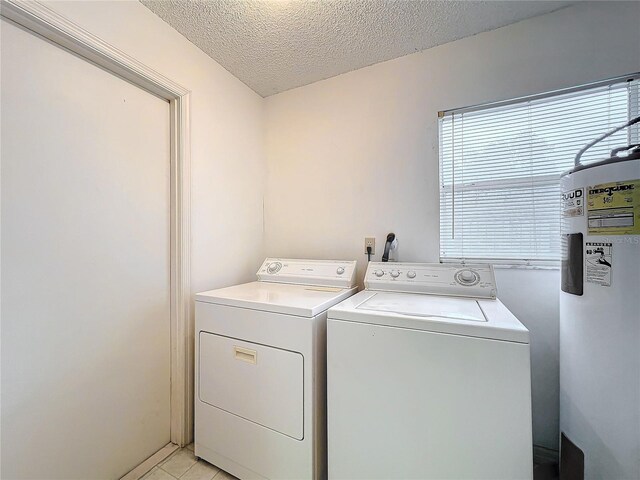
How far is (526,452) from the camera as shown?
2.74 feet

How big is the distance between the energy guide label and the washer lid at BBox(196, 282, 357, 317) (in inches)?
43.6

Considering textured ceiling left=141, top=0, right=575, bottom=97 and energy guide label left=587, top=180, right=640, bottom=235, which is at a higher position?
textured ceiling left=141, top=0, right=575, bottom=97

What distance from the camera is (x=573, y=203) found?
3.56 ft

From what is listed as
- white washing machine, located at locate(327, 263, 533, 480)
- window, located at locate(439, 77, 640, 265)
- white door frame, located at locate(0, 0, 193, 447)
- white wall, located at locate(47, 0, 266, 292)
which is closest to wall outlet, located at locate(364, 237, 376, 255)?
window, located at locate(439, 77, 640, 265)

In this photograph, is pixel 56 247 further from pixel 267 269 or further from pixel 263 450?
pixel 263 450

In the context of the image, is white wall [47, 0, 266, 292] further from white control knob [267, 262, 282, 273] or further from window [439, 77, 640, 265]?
window [439, 77, 640, 265]

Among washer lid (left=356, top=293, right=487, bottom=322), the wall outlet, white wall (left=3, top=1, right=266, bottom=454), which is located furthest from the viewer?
the wall outlet

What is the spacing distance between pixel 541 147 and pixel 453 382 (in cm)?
141

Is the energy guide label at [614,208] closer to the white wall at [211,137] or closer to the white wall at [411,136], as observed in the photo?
the white wall at [411,136]

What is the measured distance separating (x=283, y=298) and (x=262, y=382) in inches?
15.7

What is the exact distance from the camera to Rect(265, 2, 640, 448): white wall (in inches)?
54.6

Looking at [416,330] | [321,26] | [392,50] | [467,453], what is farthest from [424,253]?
[321,26]

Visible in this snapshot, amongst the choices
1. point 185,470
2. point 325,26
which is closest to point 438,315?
point 185,470

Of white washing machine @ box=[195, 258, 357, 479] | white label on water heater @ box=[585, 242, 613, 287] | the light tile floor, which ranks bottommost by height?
the light tile floor
